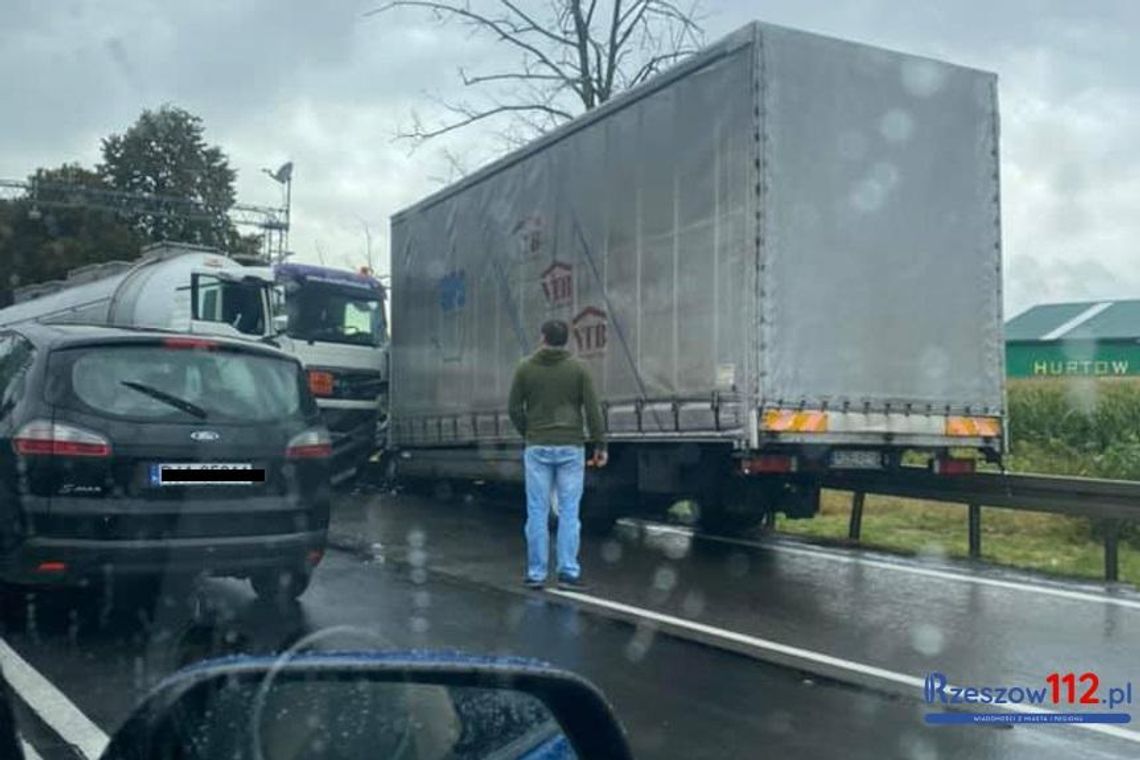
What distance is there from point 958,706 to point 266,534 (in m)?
3.70

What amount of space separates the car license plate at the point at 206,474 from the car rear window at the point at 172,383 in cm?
27

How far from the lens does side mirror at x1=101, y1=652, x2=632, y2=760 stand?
1546 mm

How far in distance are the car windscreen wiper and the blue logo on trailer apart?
719 cm

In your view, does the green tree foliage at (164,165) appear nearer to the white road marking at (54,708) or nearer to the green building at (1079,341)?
the green building at (1079,341)

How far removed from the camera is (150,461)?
6184 mm

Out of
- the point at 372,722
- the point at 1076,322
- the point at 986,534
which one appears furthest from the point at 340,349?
the point at 1076,322

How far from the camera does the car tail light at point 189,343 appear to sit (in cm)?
653

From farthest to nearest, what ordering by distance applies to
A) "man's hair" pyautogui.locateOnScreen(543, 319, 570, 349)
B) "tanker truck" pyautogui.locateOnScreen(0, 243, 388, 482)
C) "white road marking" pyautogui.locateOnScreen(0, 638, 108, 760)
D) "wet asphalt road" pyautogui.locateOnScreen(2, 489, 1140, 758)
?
"tanker truck" pyautogui.locateOnScreen(0, 243, 388, 482), "man's hair" pyautogui.locateOnScreen(543, 319, 570, 349), "wet asphalt road" pyautogui.locateOnScreen(2, 489, 1140, 758), "white road marking" pyautogui.locateOnScreen(0, 638, 108, 760)

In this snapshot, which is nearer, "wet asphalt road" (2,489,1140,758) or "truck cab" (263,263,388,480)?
"wet asphalt road" (2,489,1140,758)

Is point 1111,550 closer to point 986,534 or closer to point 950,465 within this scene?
point 950,465

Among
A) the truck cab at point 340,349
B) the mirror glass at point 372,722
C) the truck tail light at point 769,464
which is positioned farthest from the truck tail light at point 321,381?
the mirror glass at point 372,722

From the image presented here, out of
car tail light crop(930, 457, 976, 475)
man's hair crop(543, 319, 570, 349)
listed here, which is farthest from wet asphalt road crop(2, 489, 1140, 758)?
man's hair crop(543, 319, 570, 349)

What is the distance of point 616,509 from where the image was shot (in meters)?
11.1

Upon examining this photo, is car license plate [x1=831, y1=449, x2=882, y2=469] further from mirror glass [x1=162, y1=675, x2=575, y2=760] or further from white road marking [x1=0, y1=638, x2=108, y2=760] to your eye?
mirror glass [x1=162, y1=675, x2=575, y2=760]
